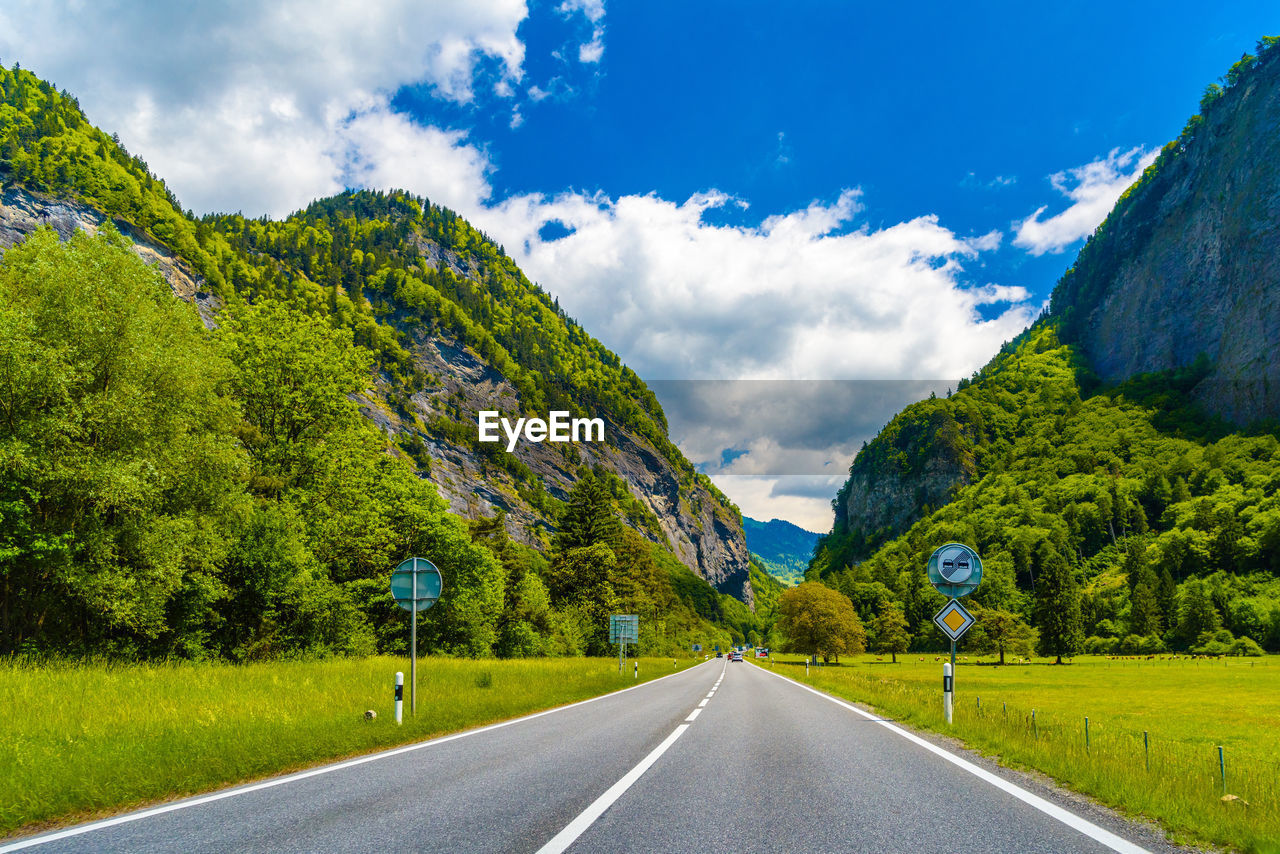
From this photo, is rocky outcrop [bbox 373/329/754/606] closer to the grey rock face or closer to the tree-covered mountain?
the tree-covered mountain

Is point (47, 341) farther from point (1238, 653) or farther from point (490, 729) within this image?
point (1238, 653)

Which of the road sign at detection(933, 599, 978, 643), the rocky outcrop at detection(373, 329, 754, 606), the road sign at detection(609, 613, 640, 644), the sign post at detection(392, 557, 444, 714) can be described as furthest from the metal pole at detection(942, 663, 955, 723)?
the rocky outcrop at detection(373, 329, 754, 606)

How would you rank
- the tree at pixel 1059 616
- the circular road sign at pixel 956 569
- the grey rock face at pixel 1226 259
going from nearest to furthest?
the circular road sign at pixel 956 569
the tree at pixel 1059 616
the grey rock face at pixel 1226 259

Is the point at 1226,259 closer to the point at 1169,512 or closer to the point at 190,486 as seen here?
the point at 1169,512

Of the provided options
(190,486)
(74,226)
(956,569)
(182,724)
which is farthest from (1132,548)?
(74,226)

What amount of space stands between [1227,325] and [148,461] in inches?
8333

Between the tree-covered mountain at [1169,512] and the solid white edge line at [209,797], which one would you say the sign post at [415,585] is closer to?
the solid white edge line at [209,797]

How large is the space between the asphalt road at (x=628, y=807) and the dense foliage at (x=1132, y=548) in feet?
335

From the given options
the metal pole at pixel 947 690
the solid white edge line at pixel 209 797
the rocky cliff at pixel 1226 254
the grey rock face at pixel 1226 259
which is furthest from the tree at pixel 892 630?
the grey rock face at pixel 1226 259

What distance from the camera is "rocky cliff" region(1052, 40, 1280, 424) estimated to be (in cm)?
15412

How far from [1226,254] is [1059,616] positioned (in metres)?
130

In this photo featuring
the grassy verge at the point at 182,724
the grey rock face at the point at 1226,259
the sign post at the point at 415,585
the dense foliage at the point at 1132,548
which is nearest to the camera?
the grassy verge at the point at 182,724

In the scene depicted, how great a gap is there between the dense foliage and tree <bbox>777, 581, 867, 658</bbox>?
91.3ft

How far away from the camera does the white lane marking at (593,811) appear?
4.86 meters
